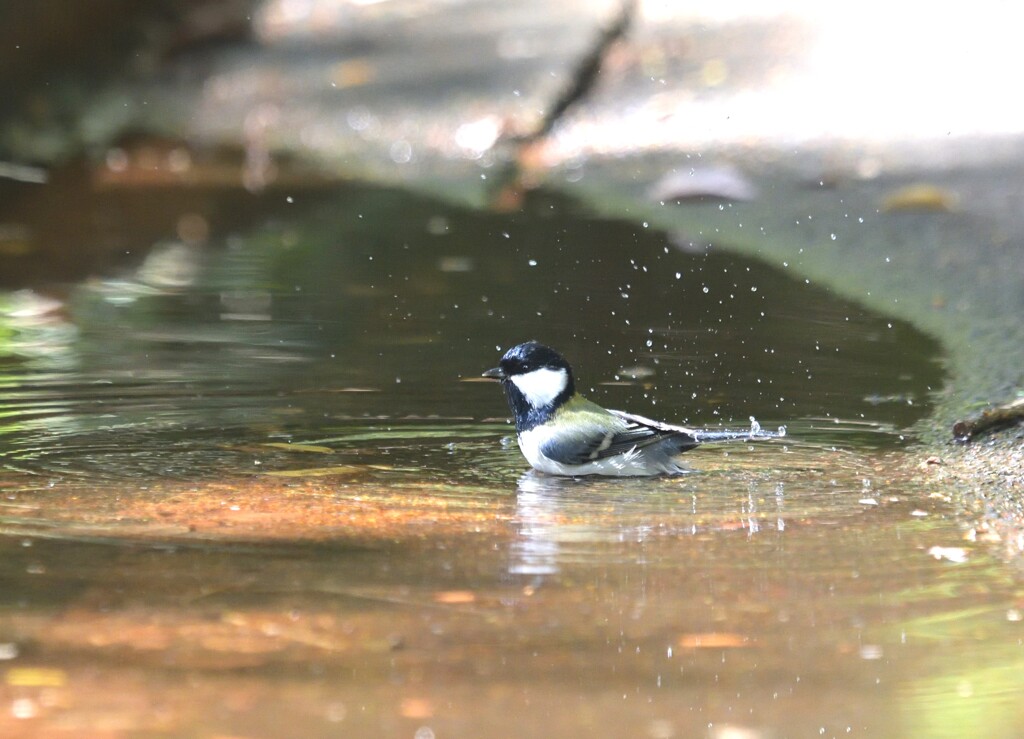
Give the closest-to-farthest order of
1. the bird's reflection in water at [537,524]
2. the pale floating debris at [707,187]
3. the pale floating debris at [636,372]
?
the bird's reflection in water at [537,524] < the pale floating debris at [636,372] < the pale floating debris at [707,187]

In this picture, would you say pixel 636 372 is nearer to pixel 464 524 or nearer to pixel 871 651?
pixel 464 524

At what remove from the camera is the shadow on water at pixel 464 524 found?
3539 millimetres

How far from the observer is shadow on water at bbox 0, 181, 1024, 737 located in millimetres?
3539

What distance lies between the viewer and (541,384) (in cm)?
595

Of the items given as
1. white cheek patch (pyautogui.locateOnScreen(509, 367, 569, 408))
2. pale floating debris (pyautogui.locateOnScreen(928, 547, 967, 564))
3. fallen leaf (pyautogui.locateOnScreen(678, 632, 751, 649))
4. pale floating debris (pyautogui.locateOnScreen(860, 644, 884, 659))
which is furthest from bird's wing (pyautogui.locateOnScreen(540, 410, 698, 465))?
pale floating debris (pyautogui.locateOnScreen(860, 644, 884, 659))

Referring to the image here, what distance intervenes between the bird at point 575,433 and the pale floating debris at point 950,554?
4.09 ft

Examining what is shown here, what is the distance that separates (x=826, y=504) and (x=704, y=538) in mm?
621

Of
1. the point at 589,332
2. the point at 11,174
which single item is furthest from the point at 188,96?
the point at 589,332

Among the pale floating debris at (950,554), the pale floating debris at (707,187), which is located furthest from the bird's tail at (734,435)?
the pale floating debris at (707,187)

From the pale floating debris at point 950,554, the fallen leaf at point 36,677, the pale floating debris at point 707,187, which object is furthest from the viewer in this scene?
the pale floating debris at point 707,187

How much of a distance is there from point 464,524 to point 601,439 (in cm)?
90

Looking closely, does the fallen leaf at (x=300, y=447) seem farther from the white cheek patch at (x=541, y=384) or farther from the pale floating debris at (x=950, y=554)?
the pale floating debris at (x=950, y=554)

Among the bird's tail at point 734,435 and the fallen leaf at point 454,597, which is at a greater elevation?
the bird's tail at point 734,435

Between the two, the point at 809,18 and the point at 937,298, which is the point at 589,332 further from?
the point at 809,18
